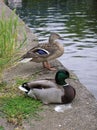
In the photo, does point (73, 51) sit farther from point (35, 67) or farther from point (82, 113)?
point (82, 113)

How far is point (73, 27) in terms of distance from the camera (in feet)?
51.5

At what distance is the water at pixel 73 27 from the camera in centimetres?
1006

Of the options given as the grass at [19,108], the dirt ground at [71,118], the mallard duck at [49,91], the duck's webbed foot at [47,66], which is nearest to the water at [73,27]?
the duck's webbed foot at [47,66]

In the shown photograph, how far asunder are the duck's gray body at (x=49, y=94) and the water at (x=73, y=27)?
195 cm

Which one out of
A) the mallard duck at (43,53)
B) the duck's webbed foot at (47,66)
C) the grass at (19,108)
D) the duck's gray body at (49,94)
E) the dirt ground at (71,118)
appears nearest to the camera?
the dirt ground at (71,118)

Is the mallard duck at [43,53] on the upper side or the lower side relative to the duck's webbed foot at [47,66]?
upper

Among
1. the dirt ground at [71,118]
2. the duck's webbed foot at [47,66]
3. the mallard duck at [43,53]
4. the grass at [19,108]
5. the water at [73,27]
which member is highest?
the mallard duck at [43,53]

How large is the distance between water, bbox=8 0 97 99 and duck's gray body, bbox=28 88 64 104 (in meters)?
1.95

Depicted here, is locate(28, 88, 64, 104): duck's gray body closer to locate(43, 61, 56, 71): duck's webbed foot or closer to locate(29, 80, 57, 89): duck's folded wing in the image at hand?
locate(29, 80, 57, 89): duck's folded wing

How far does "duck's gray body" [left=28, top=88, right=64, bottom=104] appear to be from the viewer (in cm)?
623

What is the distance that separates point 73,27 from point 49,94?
964 centimetres

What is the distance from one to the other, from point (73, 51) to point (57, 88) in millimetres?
5470

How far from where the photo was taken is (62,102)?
20.5 feet

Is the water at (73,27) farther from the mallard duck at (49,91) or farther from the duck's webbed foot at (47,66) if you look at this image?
the mallard duck at (49,91)
